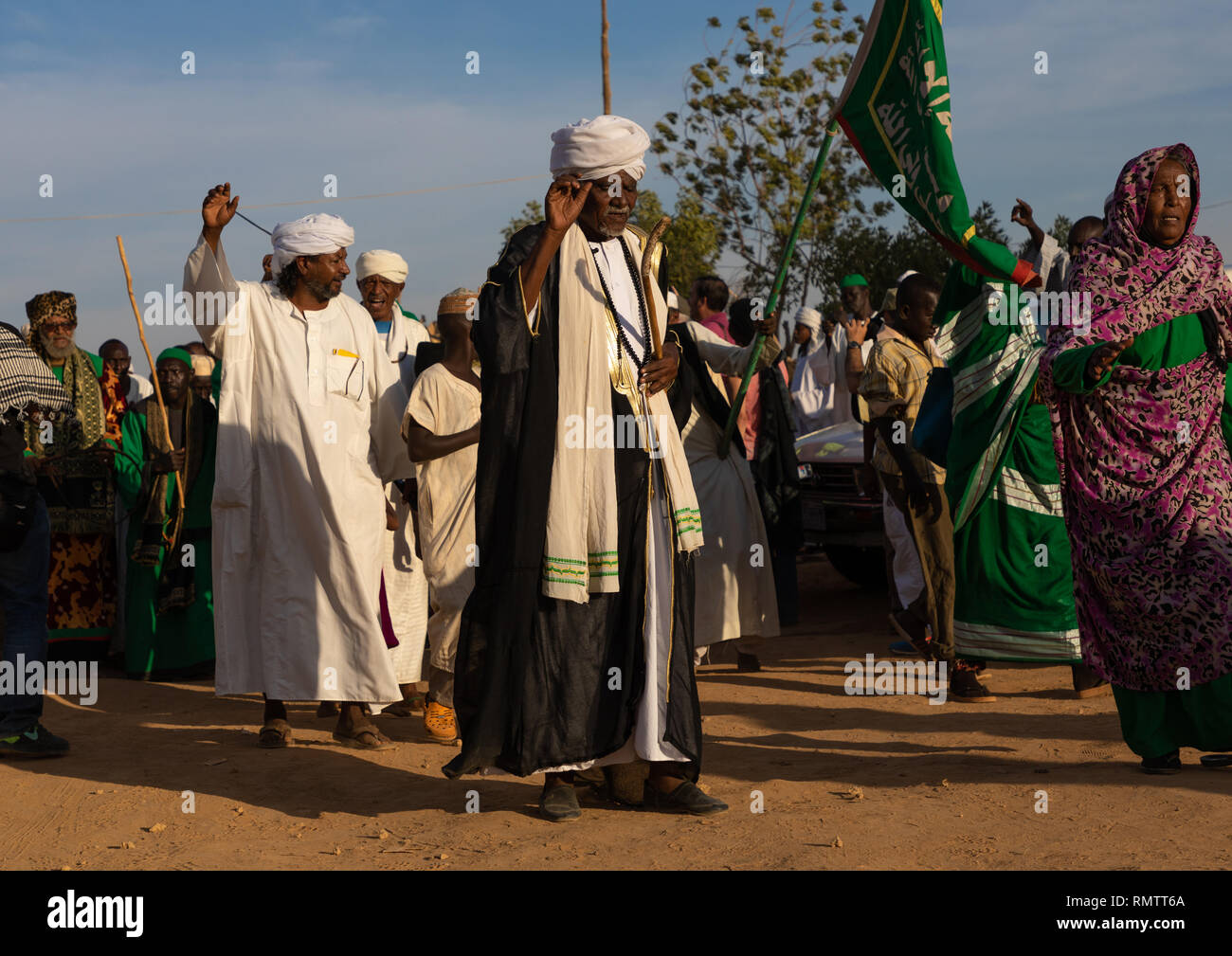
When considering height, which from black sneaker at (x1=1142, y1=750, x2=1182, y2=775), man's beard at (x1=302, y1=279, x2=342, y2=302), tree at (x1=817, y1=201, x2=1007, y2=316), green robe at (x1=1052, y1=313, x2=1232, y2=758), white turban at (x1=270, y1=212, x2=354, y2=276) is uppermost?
tree at (x1=817, y1=201, x2=1007, y2=316)

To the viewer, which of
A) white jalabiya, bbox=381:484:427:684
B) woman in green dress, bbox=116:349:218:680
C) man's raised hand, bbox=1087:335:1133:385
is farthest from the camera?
woman in green dress, bbox=116:349:218:680

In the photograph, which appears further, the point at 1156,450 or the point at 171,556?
the point at 171,556

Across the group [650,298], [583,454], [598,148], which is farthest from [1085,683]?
[598,148]

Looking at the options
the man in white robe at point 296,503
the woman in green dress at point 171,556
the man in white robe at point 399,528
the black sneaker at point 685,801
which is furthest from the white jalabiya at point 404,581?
the black sneaker at point 685,801

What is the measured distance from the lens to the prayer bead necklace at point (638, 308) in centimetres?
518

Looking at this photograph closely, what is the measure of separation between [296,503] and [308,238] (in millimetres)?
1304

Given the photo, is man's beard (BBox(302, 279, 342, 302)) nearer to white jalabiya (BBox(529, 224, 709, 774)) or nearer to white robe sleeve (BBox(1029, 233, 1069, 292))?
→ white jalabiya (BBox(529, 224, 709, 774))

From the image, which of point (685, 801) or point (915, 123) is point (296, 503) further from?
point (915, 123)

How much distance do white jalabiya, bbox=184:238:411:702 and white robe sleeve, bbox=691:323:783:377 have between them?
1780 millimetres

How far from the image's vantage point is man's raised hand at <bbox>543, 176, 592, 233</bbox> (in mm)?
4867

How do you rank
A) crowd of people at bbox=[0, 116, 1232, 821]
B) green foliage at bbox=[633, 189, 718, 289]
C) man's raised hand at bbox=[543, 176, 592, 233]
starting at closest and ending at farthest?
man's raised hand at bbox=[543, 176, 592, 233]
crowd of people at bbox=[0, 116, 1232, 821]
green foliage at bbox=[633, 189, 718, 289]

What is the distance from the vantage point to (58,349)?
891 centimetres

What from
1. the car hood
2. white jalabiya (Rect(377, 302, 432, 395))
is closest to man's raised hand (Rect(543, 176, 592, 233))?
white jalabiya (Rect(377, 302, 432, 395))

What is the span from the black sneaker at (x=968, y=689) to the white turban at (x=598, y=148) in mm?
3742
